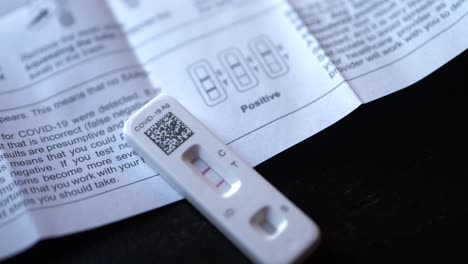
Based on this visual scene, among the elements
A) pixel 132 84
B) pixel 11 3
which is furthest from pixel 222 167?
pixel 11 3

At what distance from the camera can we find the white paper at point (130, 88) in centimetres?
36

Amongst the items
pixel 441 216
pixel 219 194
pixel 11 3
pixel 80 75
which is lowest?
pixel 441 216

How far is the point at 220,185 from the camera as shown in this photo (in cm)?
34

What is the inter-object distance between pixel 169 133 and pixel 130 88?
9 centimetres

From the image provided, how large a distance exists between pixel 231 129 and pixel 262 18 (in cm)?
14

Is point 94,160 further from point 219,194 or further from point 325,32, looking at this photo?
point 325,32

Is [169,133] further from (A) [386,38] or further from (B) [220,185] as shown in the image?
(A) [386,38]

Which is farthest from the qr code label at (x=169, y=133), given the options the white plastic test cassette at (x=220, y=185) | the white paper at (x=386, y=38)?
the white paper at (x=386, y=38)

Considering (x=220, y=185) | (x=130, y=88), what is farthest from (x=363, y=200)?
(x=130, y=88)

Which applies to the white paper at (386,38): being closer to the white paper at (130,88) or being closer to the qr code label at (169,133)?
the white paper at (130,88)

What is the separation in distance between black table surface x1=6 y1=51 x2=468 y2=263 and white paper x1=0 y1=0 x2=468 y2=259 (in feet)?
0.04

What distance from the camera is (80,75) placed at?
425 millimetres

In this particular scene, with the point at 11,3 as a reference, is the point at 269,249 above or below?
below

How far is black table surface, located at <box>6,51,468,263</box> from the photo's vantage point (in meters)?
0.33
